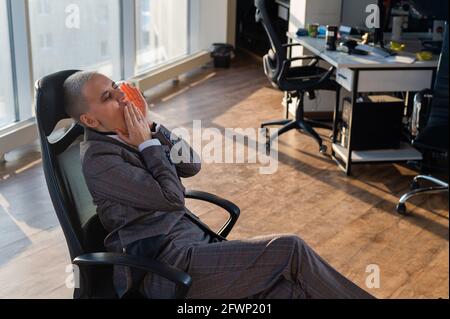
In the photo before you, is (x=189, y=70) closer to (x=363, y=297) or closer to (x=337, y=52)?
(x=337, y=52)

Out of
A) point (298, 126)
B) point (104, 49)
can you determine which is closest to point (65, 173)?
point (298, 126)

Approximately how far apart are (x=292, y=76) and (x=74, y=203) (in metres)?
3.29

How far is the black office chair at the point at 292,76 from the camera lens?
490cm

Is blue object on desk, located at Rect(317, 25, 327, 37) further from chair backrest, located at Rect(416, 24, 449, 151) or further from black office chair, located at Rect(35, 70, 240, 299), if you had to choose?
black office chair, located at Rect(35, 70, 240, 299)

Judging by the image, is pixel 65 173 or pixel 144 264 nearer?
pixel 144 264

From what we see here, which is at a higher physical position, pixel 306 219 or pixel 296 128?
pixel 296 128

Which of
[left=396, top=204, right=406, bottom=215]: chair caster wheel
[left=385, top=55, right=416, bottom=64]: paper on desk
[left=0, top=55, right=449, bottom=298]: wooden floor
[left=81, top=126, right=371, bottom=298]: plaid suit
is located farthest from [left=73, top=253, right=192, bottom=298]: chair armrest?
[left=385, top=55, right=416, bottom=64]: paper on desk

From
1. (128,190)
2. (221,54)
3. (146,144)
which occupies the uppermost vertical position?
(146,144)

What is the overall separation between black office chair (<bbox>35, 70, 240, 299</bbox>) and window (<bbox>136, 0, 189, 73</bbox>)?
428 centimetres

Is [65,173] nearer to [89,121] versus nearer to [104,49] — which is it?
[89,121]

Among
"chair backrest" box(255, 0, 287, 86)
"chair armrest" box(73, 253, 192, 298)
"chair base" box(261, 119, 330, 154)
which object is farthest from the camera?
"chair base" box(261, 119, 330, 154)

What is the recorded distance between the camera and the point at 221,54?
749 centimetres

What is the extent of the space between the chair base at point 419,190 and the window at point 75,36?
108 inches

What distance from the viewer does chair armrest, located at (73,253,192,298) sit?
75.8 inches
